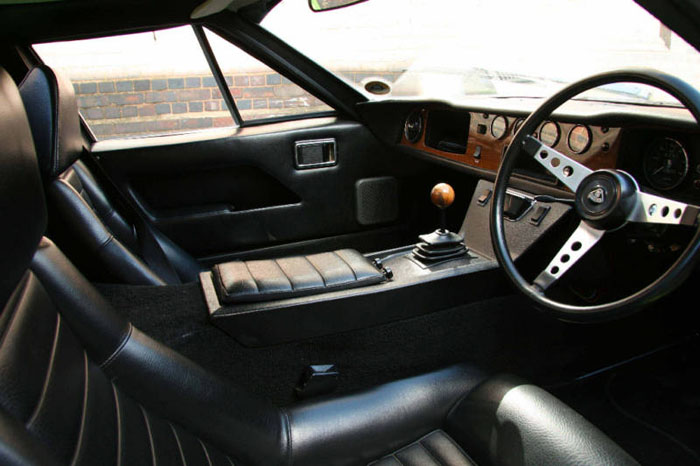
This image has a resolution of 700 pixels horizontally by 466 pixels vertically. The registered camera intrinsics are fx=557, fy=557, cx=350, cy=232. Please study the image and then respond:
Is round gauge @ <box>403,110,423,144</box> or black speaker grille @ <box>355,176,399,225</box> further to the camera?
black speaker grille @ <box>355,176,399,225</box>

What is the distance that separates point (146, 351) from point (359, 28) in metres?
2.12

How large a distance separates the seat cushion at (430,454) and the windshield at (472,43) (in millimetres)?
1009

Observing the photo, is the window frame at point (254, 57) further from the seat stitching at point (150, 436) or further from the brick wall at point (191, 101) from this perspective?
the seat stitching at point (150, 436)

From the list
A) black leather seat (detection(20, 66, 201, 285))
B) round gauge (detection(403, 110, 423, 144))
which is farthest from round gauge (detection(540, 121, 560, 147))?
black leather seat (detection(20, 66, 201, 285))

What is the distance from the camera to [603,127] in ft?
4.60

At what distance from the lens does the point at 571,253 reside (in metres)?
1.18

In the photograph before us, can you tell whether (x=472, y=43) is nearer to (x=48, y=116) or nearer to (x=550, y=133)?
(x=550, y=133)

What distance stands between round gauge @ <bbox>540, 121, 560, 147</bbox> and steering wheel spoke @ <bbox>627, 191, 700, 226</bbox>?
54 centimetres

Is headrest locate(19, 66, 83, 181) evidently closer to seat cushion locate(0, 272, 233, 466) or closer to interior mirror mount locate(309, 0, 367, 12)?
seat cushion locate(0, 272, 233, 466)

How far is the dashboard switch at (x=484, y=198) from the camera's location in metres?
1.86

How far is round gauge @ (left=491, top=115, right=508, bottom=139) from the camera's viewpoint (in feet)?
5.93

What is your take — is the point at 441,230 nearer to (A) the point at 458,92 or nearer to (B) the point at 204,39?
(A) the point at 458,92

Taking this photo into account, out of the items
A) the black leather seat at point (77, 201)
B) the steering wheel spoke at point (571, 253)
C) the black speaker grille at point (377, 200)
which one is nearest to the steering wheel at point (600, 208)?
the steering wheel spoke at point (571, 253)

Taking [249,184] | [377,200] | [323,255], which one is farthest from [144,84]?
[323,255]
